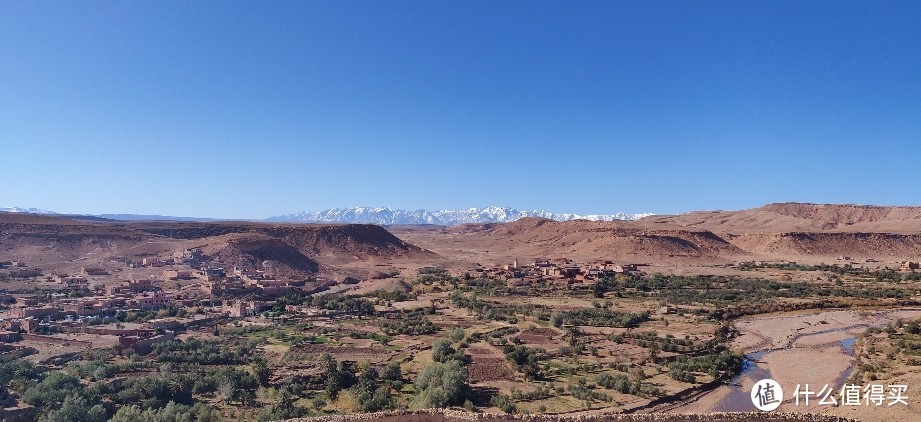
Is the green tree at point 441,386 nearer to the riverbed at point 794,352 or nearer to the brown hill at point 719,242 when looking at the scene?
the riverbed at point 794,352

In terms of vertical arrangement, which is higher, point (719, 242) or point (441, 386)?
point (719, 242)

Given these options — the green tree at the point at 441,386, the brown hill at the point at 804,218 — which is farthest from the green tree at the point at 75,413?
the brown hill at the point at 804,218

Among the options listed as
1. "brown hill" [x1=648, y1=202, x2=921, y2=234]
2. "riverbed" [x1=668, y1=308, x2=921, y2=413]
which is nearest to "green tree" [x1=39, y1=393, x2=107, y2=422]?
"riverbed" [x1=668, y1=308, x2=921, y2=413]

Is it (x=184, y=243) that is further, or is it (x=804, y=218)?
(x=804, y=218)

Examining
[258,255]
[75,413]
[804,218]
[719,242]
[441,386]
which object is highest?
[804,218]

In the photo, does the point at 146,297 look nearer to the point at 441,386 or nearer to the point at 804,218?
the point at 441,386

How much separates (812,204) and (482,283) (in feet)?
388

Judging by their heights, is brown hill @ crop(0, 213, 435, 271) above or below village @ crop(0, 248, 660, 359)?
above

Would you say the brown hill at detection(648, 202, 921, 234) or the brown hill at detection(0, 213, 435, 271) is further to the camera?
the brown hill at detection(648, 202, 921, 234)

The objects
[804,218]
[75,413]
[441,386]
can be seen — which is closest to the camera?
[75,413]

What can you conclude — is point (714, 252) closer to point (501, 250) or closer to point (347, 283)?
point (501, 250)

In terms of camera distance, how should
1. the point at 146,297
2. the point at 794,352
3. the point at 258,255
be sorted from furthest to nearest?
the point at 258,255 < the point at 146,297 < the point at 794,352

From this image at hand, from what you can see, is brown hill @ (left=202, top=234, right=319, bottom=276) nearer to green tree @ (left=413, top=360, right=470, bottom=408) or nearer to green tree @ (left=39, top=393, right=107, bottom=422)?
green tree @ (left=413, top=360, right=470, bottom=408)

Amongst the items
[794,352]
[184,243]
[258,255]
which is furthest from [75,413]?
[184,243]
